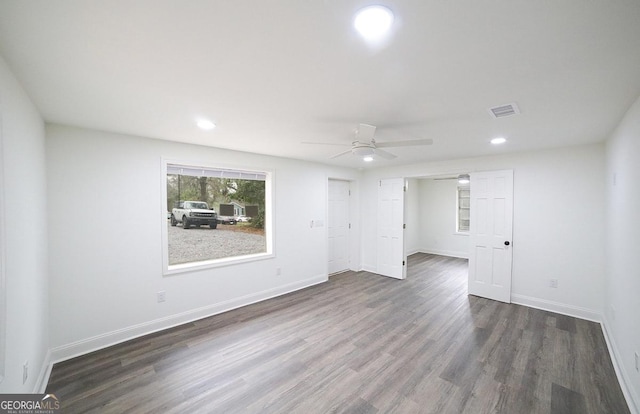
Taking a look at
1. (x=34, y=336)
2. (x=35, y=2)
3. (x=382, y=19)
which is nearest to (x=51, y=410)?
(x=34, y=336)

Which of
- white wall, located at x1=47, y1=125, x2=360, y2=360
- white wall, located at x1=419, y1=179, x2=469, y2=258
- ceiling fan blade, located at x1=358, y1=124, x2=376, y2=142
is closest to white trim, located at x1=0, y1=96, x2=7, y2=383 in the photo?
white wall, located at x1=47, y1=125, x2=360, y2=360

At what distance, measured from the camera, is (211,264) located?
11.8 ft

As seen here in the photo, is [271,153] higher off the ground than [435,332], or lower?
higher

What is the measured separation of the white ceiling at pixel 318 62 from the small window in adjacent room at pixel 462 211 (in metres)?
4.93

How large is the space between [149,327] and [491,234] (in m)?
5.21

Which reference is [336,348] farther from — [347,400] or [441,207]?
[441,207]

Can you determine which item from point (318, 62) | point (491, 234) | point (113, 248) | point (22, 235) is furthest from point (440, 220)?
point (22, 235)

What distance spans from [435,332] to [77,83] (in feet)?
13.8

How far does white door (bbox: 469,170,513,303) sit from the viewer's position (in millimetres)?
4039

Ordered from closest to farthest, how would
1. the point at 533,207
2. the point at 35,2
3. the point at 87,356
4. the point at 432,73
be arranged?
the point at 35,2
the point at 432,73
the point at 87,356
the point at 533,207

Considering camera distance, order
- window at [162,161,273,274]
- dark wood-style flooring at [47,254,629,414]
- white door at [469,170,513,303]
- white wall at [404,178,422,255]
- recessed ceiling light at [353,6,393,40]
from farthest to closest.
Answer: white wall at [404,178,422,255]
white door at [469,170,513,303]
window at [162,161,273,274]
dark wood-style flooring at [47,254,629,414]
recessed ceiling light at [353,6,393,40]

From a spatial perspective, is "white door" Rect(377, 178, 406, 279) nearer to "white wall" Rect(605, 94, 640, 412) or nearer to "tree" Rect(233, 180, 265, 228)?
"tree" Rect(233, 180, 265, 228)

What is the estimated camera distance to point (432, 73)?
157 centimetres

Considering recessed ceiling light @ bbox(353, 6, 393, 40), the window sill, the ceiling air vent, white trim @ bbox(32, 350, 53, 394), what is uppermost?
recessed ceiling light @ bbox(353, 6, 393, 40)
